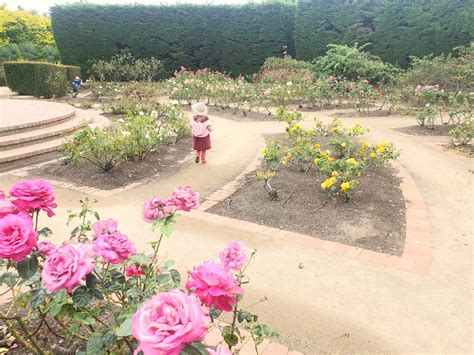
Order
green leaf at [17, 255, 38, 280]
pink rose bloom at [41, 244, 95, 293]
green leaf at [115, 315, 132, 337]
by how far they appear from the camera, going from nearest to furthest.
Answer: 1. green leaf at [115, 315, 132, 337]
2. pink rose bloom at [41, 244, 95, 293]
3. green leaf at [17, 255, 38, 280]

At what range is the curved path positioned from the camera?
271cm

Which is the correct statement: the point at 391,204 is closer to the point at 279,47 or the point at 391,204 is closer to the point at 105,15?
the point at 279,47

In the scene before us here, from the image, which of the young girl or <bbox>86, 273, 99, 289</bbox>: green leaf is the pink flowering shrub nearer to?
<bbox>86, 273, 99, 289</bbox>: green leaf

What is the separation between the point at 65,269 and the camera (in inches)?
47.6

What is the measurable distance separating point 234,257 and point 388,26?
59.6ft

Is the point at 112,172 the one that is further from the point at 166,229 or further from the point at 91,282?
the point at 91,282

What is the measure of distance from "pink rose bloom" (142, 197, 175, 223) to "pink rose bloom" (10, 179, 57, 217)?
418 millimetres

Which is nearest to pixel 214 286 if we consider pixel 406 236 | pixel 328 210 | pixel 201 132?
pixel 406 236

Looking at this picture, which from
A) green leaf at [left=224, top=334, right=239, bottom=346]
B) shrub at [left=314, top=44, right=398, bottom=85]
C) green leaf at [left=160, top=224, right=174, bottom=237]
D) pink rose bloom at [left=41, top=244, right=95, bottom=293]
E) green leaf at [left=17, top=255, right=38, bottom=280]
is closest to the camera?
pink rose bloom at [left=41, top=244, right=95, bottom=293]

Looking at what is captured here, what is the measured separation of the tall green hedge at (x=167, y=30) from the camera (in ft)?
63.0

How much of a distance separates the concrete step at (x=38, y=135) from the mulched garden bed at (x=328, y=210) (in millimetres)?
4527

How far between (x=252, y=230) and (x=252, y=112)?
8350 mm

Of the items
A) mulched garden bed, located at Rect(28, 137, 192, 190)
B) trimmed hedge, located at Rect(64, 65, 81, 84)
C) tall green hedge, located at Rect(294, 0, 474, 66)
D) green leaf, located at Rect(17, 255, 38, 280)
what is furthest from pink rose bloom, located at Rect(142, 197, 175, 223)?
tall green hedge, located at Rect(294, 0, 474, 66)

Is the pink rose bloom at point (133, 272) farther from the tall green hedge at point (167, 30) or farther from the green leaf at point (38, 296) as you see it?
the tall green hedge at point (167, 30)
